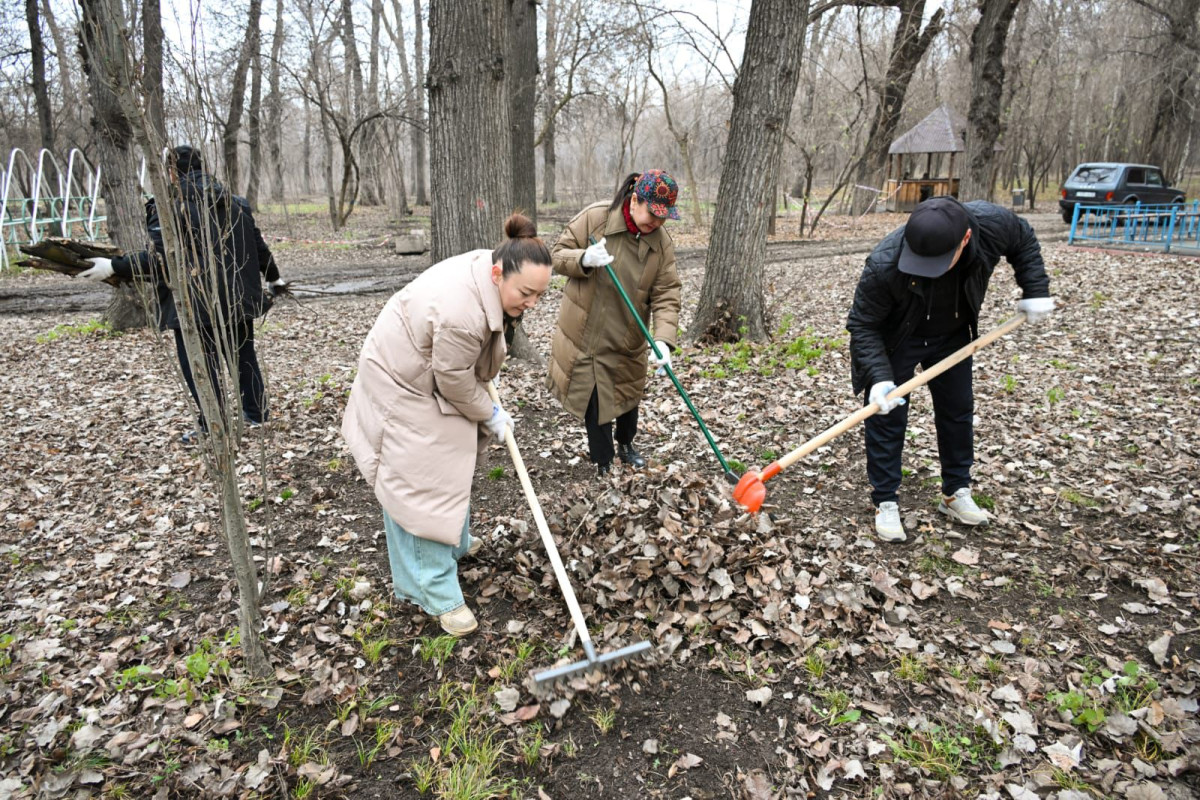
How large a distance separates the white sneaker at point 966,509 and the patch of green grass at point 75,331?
8.43 m

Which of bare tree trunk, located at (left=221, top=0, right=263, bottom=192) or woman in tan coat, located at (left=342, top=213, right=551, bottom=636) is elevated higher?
bare tree trunk, located at (left=221, top=0, right=263, bottom=192)

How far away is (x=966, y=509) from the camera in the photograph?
3.74 metres

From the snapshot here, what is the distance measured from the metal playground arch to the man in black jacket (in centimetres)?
1396

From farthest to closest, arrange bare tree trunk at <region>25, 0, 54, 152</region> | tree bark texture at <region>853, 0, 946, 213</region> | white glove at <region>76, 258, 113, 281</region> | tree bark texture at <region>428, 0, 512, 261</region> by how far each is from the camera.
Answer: tree bark texture at <region>853, 0, 946, 213</region>, bare tree trunk at <region>25, 0, 54, 152</region>, tree bark texture at <region>428, 0, 512, 261</region>, white glove at <region>76, 258, 113, 281</region>

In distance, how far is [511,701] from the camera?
268 centimetres

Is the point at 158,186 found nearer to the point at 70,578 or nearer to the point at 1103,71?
the point at 70,578

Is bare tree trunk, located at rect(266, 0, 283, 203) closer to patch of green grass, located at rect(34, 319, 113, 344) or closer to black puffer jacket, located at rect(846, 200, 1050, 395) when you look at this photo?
patch of green grass, located at rect(34, 319, 113, 344)

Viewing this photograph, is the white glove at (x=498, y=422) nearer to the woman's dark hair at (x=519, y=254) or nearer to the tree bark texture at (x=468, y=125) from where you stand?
the woman's dark hair at (x=519, y=254)

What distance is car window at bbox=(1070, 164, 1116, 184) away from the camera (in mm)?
16688

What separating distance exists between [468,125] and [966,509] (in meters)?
4.23

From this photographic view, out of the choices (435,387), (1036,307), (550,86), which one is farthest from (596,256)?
(550,86)

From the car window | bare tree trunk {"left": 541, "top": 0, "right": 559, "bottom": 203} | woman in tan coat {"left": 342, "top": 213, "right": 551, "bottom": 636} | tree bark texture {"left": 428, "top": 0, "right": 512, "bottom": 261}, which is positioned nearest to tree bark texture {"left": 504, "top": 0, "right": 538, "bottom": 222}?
bare tree trunk {"left": 541, "top": 0, "right": 559, "bottom": 203}

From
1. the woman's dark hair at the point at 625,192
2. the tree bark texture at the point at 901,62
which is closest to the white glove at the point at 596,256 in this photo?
the woman's dark hair at the point at 625,192

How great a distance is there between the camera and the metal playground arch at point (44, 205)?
12.7 metres
